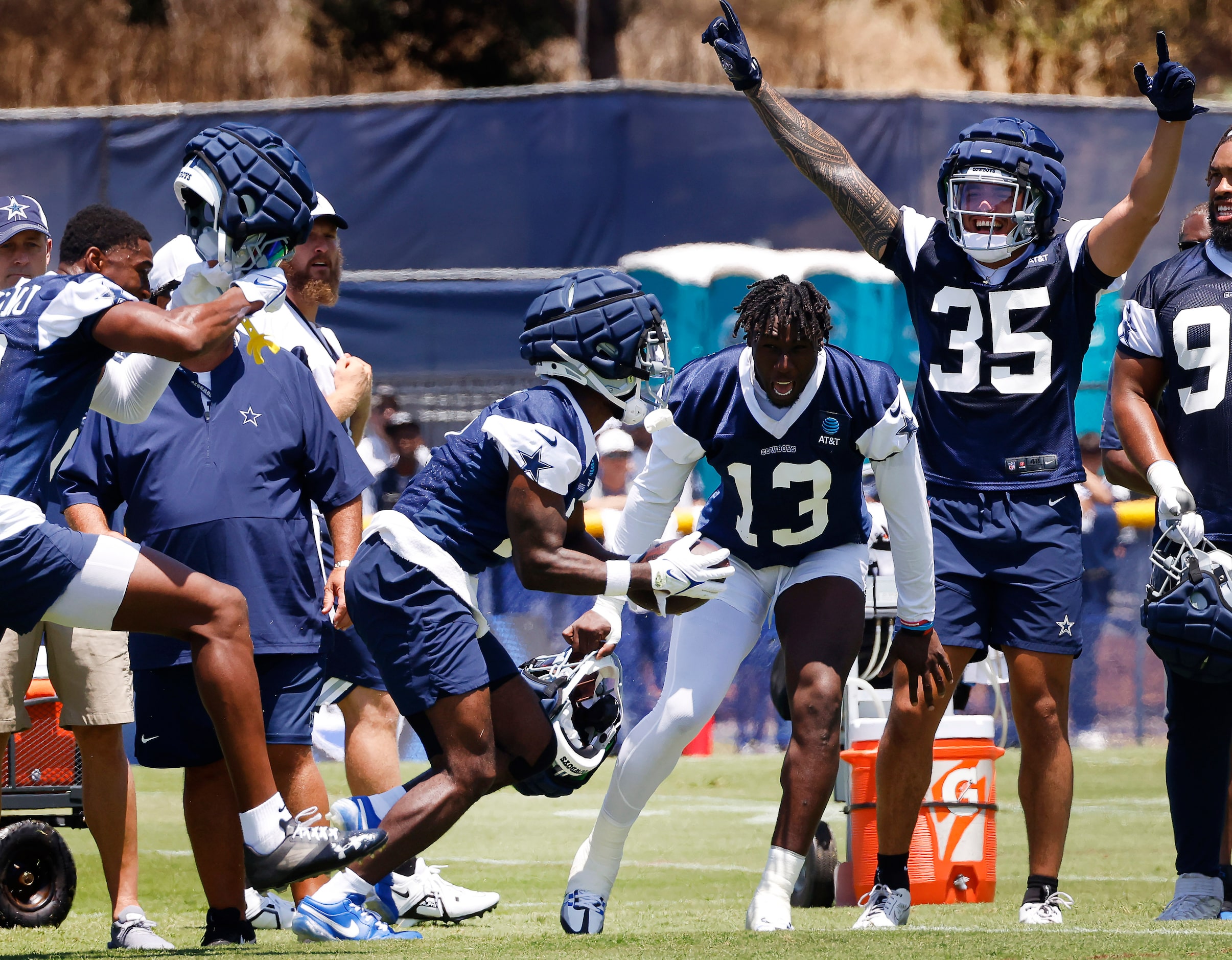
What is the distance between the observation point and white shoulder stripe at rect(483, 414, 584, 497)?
470cm

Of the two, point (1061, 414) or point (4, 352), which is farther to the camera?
point (1061, 414)

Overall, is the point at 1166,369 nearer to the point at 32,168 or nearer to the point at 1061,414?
the point at 1061,414

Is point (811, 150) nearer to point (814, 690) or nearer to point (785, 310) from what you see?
point (785, 310)

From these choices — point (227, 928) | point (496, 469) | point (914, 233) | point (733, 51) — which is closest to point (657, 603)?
point (496, 469)

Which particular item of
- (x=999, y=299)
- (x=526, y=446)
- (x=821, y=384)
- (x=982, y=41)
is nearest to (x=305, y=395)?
(x=526, y=446)

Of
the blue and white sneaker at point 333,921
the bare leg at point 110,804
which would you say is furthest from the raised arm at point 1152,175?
the bare leg at point 110,804

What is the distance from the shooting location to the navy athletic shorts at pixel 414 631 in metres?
4.77

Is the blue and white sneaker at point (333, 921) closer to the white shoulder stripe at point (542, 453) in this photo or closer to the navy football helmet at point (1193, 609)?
the white shoulder stripe at point (542, 453)

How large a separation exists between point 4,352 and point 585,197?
8658 millimetres

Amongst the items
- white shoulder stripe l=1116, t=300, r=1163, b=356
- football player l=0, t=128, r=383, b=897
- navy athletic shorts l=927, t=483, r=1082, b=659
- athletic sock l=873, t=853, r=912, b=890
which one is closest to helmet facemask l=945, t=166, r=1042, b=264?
white shoulder stripe l=1116, t=300, r=1163, b=356

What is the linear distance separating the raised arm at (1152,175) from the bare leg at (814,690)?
1.40 metres

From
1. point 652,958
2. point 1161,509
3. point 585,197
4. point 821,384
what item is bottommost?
point 652,958

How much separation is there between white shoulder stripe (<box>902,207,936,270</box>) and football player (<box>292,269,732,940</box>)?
1.23 meters

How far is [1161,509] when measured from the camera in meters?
5.44
